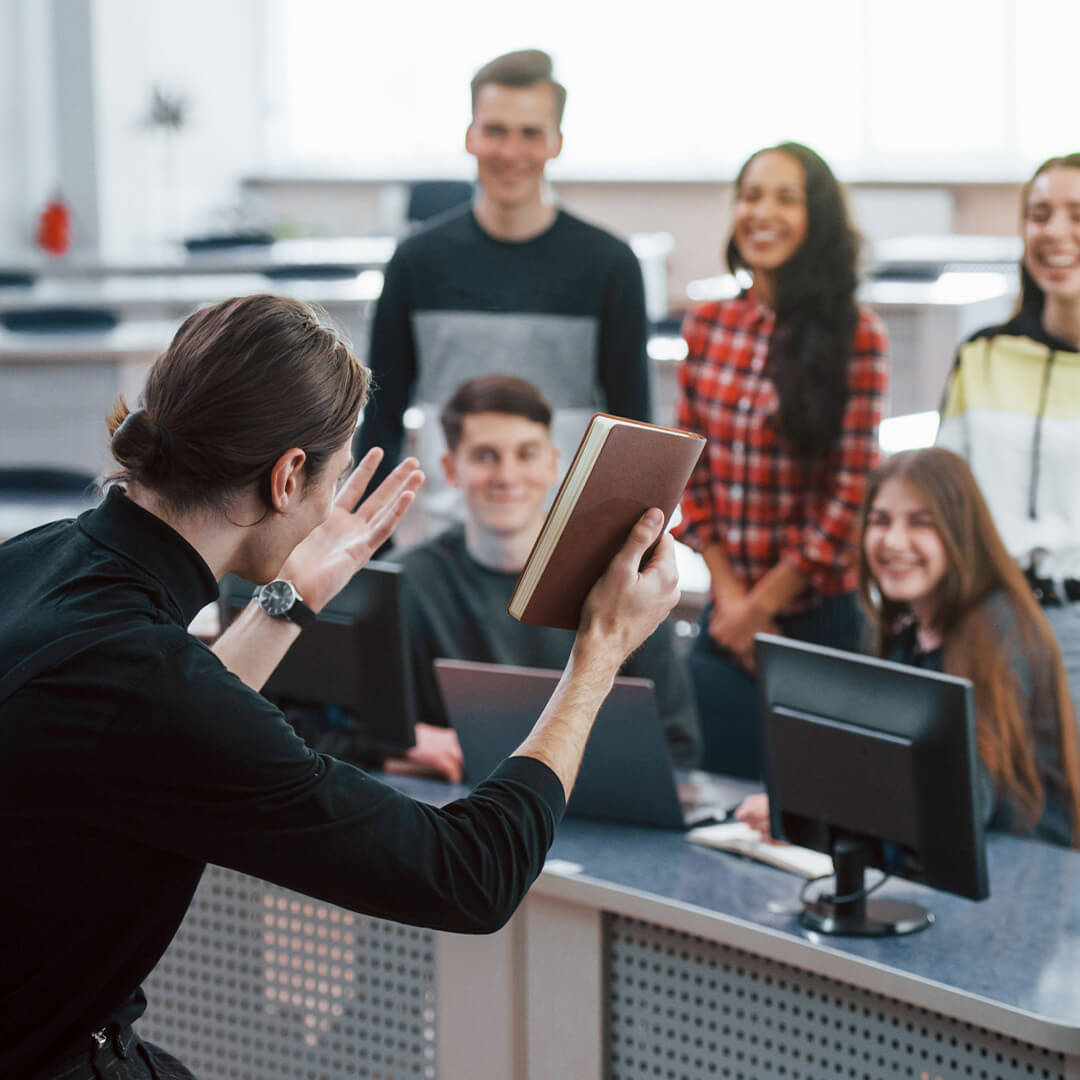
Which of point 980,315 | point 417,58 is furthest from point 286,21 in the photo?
point 980,315

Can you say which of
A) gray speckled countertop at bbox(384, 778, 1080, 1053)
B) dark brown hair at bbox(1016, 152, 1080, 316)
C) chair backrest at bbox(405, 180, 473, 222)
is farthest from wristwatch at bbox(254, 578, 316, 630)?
chair backrest at bbox(405, 180, 473, 222)

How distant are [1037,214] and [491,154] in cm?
93

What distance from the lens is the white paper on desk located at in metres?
1.85

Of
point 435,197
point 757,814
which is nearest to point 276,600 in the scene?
point 757,814

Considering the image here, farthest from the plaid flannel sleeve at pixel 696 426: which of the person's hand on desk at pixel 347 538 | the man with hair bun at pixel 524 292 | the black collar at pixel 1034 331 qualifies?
the person's hand on desk at pixel 347 538

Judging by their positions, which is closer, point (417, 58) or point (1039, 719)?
point (1039, 719)

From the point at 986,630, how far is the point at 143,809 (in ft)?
4.80

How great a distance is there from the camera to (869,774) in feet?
5.48

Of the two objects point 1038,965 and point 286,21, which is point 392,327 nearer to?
point 1038,965

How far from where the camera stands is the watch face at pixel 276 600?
1.50m

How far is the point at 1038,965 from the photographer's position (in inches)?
61.5

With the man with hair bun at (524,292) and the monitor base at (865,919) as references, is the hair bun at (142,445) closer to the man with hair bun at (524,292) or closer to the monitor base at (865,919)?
the monitor base at (865,919)

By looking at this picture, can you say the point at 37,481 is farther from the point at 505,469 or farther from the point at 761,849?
the point at 761,849

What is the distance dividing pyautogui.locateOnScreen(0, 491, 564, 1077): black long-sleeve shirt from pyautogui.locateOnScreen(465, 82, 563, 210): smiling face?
155 cm
